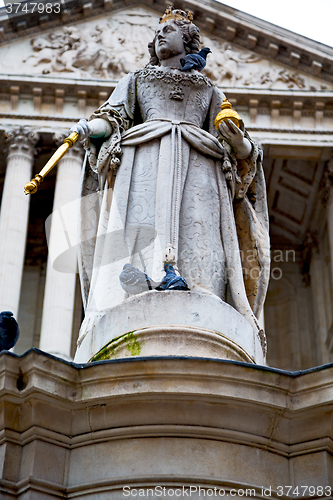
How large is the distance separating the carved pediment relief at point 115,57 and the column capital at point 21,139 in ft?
9.18

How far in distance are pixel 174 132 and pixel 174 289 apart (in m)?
1.80

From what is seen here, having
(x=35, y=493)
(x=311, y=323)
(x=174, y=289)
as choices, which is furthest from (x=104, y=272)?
(x=311, y=323)

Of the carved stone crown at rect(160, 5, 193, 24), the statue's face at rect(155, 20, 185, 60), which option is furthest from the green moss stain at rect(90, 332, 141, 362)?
the carved stone crown at rect(160, 5, 193, 24)

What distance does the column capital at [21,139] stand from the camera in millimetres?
29109

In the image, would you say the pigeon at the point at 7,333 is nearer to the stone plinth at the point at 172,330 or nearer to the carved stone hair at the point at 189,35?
the stone plinth at the point at 172,330

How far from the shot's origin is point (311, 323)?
105ft

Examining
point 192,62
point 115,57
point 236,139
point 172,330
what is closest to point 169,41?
point 192,62

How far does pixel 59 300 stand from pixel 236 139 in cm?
1882

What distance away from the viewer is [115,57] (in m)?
31.7

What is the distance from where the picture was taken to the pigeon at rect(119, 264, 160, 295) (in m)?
6.90

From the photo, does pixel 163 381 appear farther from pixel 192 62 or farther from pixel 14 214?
pixel 14 214

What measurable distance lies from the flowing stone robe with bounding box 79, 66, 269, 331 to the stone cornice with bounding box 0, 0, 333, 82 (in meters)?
24.4

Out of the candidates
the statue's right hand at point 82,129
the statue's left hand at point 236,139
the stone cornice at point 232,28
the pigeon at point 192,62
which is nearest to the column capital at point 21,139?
the stone cornice at point 232,28

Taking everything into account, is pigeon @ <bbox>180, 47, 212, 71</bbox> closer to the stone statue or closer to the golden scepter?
the stone statue
